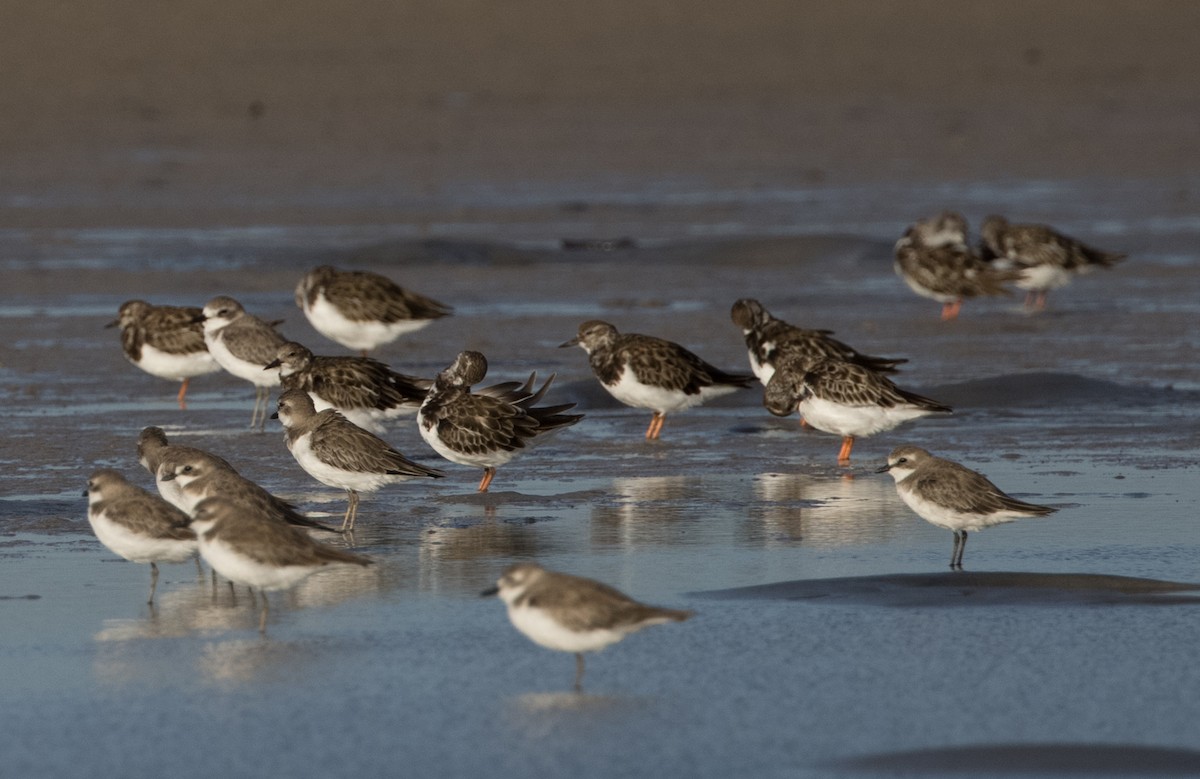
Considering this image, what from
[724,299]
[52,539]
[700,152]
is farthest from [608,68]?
[52,539]

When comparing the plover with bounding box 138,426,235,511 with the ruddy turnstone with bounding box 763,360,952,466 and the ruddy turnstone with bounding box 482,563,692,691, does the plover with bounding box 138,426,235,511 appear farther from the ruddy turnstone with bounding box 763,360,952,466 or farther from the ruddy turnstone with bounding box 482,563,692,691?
the ruddy turnstone with bounding box 763,360,952,466

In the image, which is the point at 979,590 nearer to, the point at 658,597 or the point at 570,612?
the point at 658,597

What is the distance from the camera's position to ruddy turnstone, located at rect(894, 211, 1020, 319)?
1917 cm

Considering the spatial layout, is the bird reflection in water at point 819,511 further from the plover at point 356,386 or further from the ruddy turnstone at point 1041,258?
the ruddy turnstone at point 1041,258

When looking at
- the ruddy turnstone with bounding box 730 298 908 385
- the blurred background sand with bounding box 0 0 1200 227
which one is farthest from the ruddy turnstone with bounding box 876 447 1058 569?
the blurred background sand with bounding box 0 0 1200 227

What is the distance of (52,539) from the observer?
973 cm

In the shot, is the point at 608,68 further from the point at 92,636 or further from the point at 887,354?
the point at 92,636

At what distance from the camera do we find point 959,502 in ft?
30.0

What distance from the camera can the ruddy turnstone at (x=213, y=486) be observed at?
30.0 ft

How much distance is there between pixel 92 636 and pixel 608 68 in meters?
38.6

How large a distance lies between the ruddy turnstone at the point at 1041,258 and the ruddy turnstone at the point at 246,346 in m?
A: 8.86

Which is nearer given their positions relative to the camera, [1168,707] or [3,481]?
[1168,707]

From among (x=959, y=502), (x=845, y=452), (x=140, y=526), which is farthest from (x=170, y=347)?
(x=959, y=502)

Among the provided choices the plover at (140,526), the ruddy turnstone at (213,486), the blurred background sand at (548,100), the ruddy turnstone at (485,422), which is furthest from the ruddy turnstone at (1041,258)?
the plover at (140,526)
